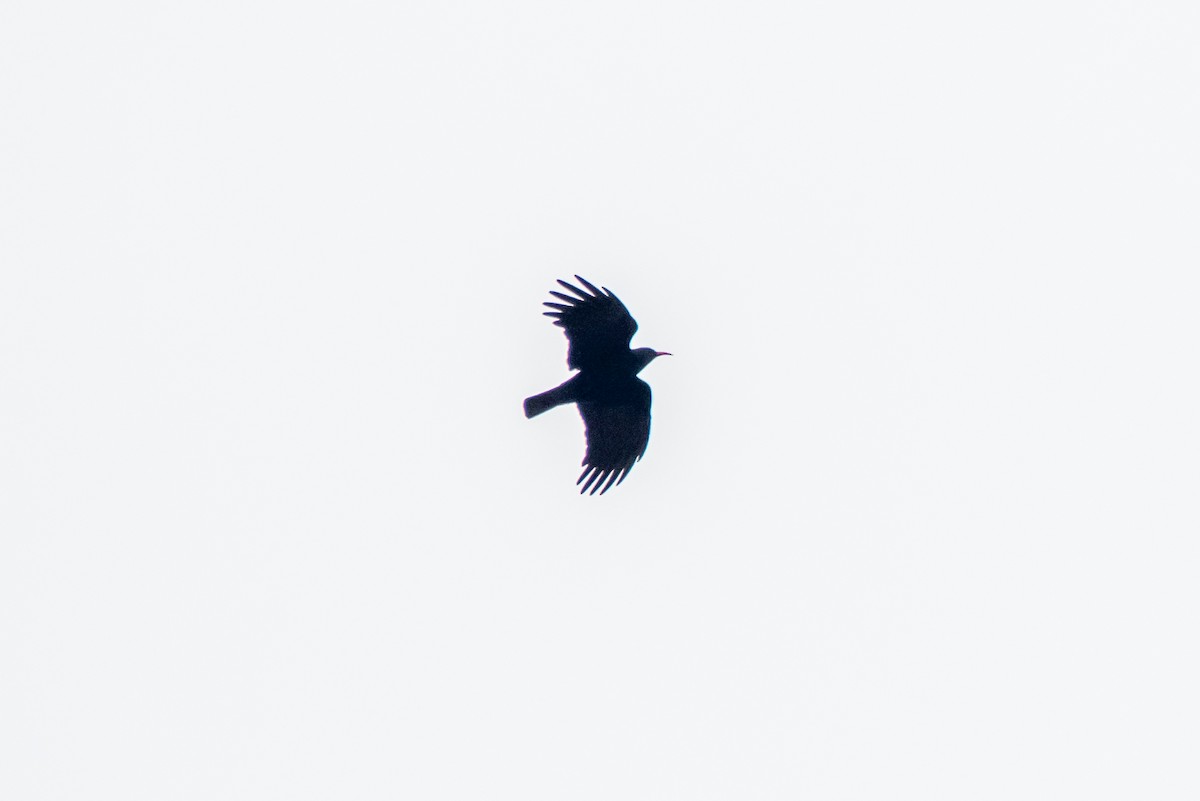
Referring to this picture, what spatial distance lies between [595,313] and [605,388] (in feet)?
2.49

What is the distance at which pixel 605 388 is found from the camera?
59.6ft

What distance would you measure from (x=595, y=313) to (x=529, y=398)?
1.04m

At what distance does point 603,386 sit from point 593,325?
618 millimetres

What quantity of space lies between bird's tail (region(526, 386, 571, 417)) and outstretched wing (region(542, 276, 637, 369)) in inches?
11.7

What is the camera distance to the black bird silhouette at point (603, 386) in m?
17.9

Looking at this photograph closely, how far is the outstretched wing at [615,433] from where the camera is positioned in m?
18.2

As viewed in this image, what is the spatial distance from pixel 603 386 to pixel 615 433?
479 millimetres

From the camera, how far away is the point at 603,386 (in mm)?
18156

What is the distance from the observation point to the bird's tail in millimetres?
18094

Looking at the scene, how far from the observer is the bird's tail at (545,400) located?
1809 centimetres

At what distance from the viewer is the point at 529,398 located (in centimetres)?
1812

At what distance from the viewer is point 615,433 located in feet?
60.0

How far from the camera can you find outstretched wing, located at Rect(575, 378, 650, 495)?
59.8 ft

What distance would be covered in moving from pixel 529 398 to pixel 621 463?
1.08m
